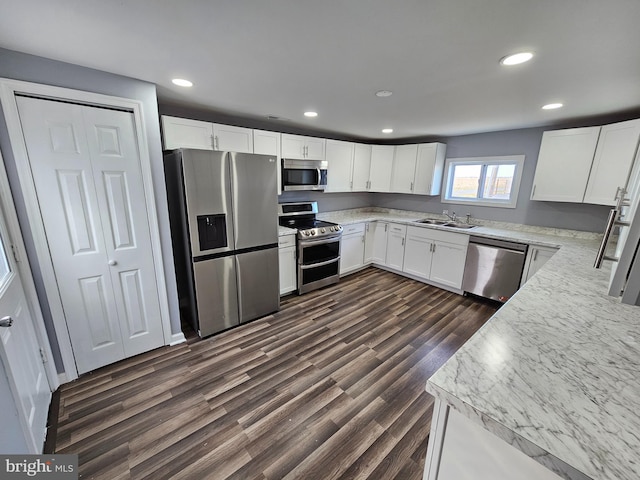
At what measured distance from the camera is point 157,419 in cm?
170

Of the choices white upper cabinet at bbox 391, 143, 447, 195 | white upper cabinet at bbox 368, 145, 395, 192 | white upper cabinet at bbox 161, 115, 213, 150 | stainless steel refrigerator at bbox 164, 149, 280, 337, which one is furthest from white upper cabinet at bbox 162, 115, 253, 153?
white upper cabinet at bbox 391, 143, 447, 195

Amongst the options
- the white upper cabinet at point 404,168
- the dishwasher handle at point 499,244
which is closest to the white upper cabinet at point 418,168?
the white upper cabinet at point 404,168

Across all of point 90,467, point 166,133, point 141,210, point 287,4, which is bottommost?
point 90,467

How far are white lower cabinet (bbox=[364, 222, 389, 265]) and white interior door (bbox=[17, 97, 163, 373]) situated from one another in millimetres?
3197

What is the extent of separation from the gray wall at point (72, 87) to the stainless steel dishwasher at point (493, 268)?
3634 millimetres

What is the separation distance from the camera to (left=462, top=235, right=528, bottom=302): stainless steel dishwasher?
9.94ft

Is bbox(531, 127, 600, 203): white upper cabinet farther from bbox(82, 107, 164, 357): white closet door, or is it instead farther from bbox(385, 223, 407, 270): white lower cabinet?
bbox(82, 107, 164, 357): white closet door

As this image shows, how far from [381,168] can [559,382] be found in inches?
164

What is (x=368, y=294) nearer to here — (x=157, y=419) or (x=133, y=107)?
(x=157, y=419)

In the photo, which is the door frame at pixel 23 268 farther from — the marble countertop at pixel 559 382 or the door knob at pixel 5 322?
the marble countertop at pixel 559 382

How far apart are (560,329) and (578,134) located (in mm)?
2784

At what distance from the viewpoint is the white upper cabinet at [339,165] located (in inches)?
155

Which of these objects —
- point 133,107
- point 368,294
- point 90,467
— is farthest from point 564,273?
point 133,107

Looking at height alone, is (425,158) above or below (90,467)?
above
